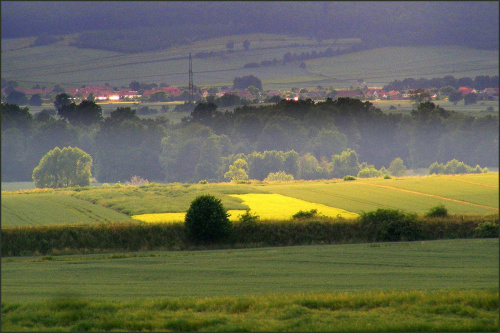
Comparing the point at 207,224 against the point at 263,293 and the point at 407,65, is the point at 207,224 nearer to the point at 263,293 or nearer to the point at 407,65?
the point at 263,293

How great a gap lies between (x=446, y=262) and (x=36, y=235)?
831 inches

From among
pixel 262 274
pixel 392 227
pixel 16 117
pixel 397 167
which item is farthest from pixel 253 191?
pixel 16 117

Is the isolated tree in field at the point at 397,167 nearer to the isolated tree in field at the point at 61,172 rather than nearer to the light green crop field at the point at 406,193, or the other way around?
the light green crop field at the point at 406,193

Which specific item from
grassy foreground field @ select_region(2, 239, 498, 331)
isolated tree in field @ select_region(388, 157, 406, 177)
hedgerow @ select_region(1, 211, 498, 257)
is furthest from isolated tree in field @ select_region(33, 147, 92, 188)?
grassy foreground field @ select_region(2, 239, 498, 331)

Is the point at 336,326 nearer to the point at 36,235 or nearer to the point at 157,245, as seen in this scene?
the point at 157,245

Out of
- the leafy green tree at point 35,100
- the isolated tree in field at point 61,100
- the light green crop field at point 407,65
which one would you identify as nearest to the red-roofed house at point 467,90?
the light green crop field at point 407,65

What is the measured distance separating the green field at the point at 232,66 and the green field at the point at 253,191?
13.4m

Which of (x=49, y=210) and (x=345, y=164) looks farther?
(x=345, y=164)

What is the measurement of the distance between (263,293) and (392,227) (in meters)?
17.3

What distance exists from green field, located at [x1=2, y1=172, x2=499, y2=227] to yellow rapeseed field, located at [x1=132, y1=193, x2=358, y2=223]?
626mm

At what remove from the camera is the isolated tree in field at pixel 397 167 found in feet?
270

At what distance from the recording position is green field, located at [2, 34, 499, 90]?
61.5 m

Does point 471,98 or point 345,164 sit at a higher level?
point 471,98

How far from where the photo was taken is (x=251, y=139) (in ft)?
289
